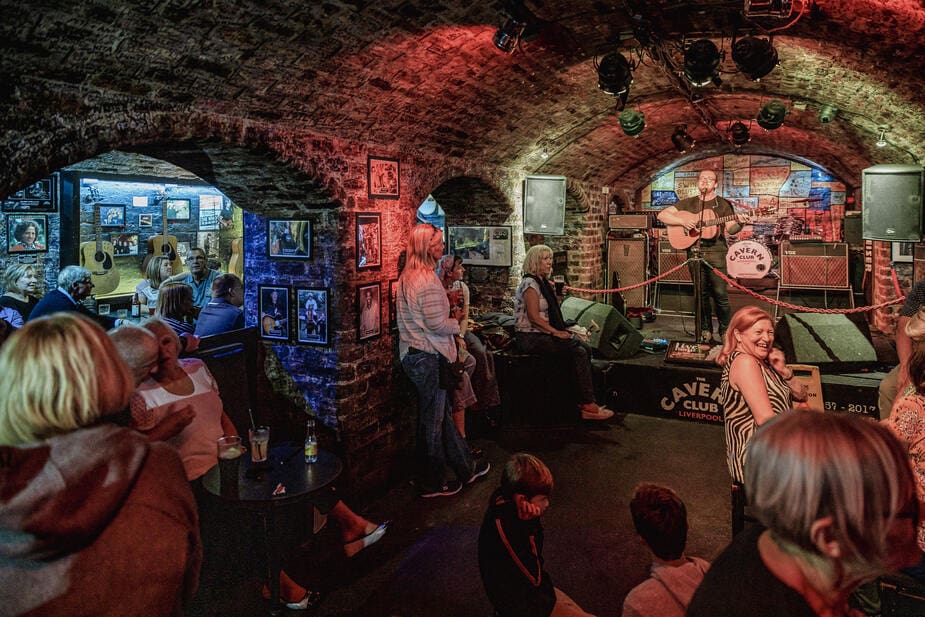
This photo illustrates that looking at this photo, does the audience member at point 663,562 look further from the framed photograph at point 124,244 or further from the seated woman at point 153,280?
the framed photograph at point 124,244

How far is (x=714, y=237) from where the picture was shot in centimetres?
751

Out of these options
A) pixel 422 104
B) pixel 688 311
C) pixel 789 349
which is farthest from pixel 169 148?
pixel 688 311

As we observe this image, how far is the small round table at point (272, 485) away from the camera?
2990 millimetres

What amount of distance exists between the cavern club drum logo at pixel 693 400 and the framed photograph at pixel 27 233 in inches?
274

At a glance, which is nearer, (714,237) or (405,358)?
(405,358)

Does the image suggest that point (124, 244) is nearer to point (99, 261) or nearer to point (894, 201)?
point (99, 261)

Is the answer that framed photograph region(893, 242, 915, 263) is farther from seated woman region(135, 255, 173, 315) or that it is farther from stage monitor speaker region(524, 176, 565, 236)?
seated woman region(135, 255, 173, 315)

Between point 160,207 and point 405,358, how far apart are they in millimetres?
6274

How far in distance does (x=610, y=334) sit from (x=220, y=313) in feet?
12.9

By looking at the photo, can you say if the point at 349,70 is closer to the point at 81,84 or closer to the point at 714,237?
the point at 81,84

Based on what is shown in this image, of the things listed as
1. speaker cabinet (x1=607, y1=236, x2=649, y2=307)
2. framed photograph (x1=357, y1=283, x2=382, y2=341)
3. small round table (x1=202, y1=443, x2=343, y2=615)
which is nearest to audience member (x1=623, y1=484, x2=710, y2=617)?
small round table (x1=202, y1=443, x2=343, y2=615)

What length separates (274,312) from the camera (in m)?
4.83

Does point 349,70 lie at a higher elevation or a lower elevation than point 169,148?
higher

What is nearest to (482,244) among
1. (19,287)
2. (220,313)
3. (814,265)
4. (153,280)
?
(153,280)
